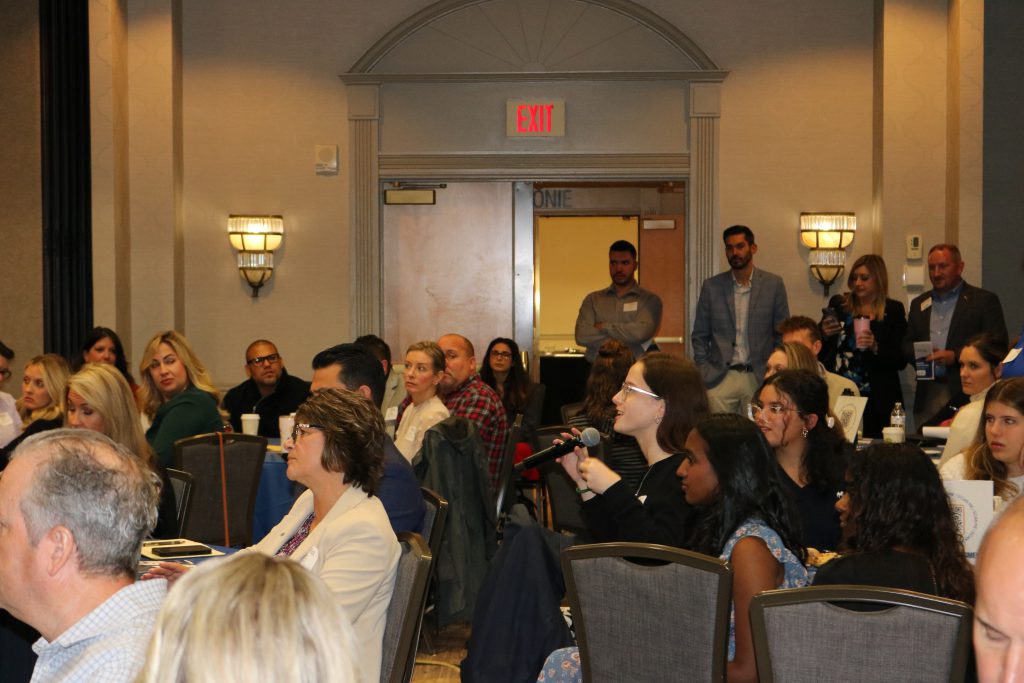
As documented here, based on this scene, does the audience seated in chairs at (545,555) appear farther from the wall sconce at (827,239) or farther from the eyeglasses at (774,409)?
the wall sconce at (827,239)

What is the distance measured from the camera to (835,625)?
250 centimetres

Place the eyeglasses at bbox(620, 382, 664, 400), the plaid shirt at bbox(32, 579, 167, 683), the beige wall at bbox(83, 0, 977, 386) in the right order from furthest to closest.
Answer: the beige wall at bbox(83, 0, 977, 386) < the eyeglasses at bbox(620, 382, 664, 400) < the plaid shirt at bbox(32, 579, 167, 683)

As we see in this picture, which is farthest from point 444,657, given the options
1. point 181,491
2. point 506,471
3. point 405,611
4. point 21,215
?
point 21,215

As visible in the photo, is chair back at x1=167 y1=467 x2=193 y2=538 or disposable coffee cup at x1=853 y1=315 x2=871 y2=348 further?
disposable coffee cup at x1=853 y1=315 x2=871 y2=348

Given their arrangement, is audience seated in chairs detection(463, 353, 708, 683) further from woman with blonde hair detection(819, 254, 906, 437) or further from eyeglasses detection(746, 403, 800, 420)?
woman with blonde hair detection(819, 254, 906, 437)

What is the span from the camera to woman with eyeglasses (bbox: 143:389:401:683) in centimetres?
287

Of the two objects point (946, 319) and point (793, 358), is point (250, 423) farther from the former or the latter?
point (946, 319)

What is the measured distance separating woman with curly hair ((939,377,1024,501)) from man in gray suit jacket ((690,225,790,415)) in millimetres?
4048

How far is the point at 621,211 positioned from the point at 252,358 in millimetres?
4276

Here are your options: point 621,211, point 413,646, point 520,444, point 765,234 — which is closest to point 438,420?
point 520,444

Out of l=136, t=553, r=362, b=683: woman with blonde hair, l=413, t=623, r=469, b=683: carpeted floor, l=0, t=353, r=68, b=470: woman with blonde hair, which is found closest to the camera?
l=136, t=553, r=362, b=683: woman with blonde hair

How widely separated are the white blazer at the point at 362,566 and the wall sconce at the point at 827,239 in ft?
22.1

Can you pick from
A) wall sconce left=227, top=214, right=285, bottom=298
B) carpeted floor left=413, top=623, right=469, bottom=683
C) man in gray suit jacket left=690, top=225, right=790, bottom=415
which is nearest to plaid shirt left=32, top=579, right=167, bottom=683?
carpeted floor left=413, top=623, right=469, bottom=683

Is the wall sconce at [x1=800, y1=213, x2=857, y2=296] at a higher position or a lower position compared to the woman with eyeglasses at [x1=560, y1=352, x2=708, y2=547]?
higher
